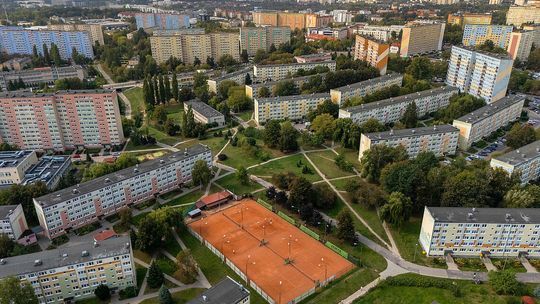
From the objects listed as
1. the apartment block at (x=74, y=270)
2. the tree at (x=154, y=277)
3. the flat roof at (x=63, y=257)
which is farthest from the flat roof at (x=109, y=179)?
the tree at (x=154, y=277)

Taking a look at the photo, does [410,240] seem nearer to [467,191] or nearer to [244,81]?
[467,191]

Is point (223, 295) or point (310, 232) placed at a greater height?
point (223, 295)

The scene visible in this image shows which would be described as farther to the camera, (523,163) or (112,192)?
(523,163)

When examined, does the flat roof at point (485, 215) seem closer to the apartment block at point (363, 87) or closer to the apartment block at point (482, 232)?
the apartment block at point (482, 232)

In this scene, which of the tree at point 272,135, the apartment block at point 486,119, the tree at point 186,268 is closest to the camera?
the tree at point 186,268

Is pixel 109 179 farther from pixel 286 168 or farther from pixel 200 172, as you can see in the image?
pixel 286 168

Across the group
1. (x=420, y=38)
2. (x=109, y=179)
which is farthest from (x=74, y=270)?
(x=420, y=38)

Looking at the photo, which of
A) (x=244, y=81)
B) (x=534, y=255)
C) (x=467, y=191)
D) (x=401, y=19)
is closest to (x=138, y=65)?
(x=244, y=81)
